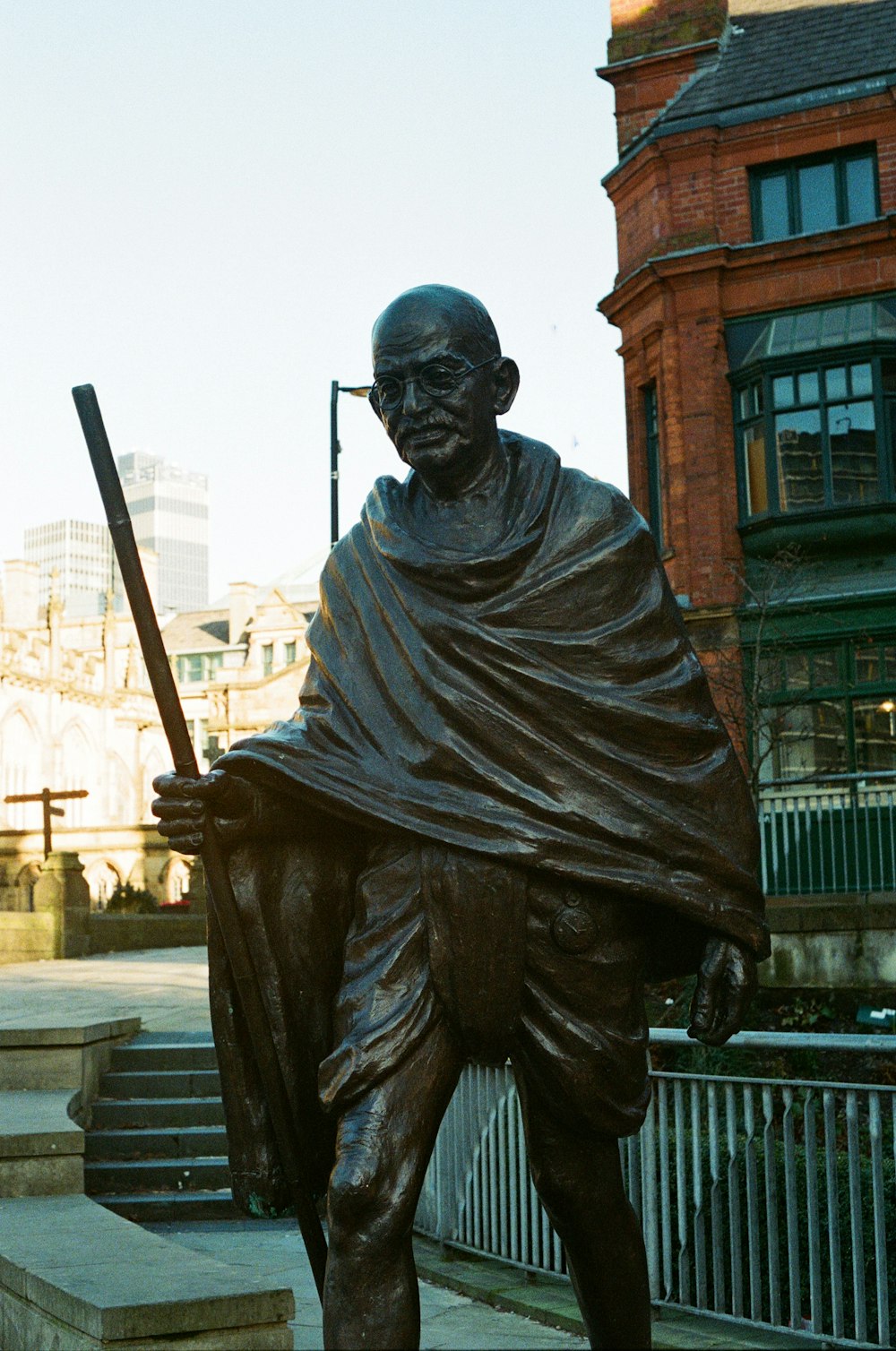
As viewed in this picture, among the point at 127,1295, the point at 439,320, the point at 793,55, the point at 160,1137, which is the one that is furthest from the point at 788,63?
the point at 127,1295

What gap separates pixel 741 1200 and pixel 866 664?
17749mm

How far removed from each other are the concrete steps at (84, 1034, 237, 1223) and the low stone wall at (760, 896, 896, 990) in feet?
24.5

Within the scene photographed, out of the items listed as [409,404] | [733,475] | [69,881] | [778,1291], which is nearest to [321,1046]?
[409,404]

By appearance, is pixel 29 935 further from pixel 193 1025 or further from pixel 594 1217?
pixel 594 1217

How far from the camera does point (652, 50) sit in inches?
1043

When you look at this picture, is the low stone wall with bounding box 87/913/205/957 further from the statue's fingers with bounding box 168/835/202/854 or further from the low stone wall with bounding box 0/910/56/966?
the statue's fingers with bounding box 168/835/202/854

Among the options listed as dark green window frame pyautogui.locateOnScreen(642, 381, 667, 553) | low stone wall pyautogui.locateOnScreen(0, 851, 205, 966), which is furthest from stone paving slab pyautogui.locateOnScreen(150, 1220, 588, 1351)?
dark green window frame pyautogui.locateOnScreen(642, 381, 667, 553)

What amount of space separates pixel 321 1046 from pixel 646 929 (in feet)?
2.33

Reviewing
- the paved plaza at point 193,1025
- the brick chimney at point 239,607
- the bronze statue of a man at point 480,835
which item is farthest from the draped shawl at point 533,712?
the brick chimney at point 239,607

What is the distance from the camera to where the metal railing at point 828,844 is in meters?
17.5

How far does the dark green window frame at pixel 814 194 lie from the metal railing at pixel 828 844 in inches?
396

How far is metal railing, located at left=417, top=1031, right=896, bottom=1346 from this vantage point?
18.9 ft

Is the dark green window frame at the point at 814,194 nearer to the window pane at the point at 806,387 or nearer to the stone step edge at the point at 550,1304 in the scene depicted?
the window pane at the point at 806,387

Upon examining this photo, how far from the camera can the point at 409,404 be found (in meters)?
3.37
